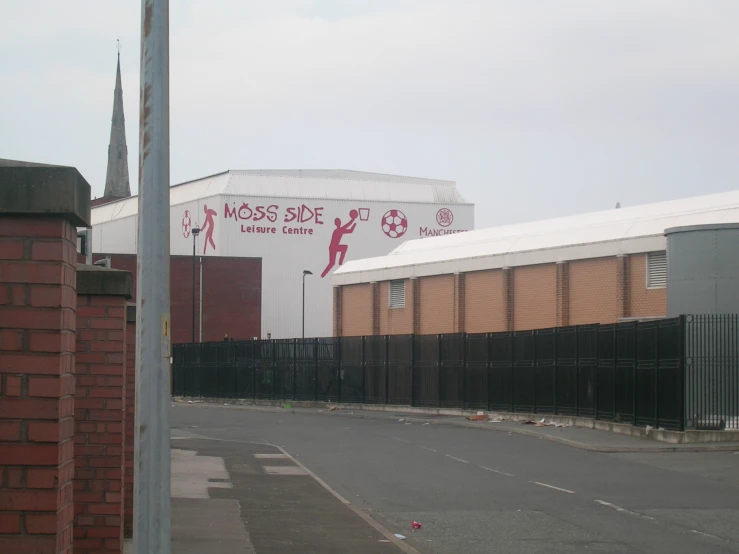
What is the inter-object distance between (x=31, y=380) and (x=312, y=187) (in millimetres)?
80162

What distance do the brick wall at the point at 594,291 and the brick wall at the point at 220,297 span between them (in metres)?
34.6

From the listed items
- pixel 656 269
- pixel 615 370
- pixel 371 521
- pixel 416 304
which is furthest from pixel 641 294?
pixel 371 521

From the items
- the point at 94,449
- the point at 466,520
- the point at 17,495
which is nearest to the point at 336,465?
the point at 466,520

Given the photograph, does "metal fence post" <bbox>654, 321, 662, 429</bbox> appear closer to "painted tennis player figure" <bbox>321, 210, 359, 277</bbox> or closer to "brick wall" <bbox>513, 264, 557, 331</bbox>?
"brick wall" <bbox>513, 264, 557, 331</bbox>

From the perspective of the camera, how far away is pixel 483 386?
120 ft

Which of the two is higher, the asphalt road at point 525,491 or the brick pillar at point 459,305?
the brick pillar at point 459,305

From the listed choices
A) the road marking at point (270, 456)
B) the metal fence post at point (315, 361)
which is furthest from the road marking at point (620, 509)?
the metal fence post at point (315, 361)

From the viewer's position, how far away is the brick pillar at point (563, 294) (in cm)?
4375

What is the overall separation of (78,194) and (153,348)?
4.75 feet

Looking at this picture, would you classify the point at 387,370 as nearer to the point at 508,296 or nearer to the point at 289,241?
the point at 508,296

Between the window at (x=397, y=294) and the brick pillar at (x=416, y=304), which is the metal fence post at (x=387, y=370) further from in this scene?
the window at (x=397, y=294)

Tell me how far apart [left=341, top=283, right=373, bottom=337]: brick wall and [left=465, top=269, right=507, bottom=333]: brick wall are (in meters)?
8.31

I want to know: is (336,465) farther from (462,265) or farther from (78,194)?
(462,265)

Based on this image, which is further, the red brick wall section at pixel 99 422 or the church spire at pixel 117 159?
the church spire at pixel 117 159
